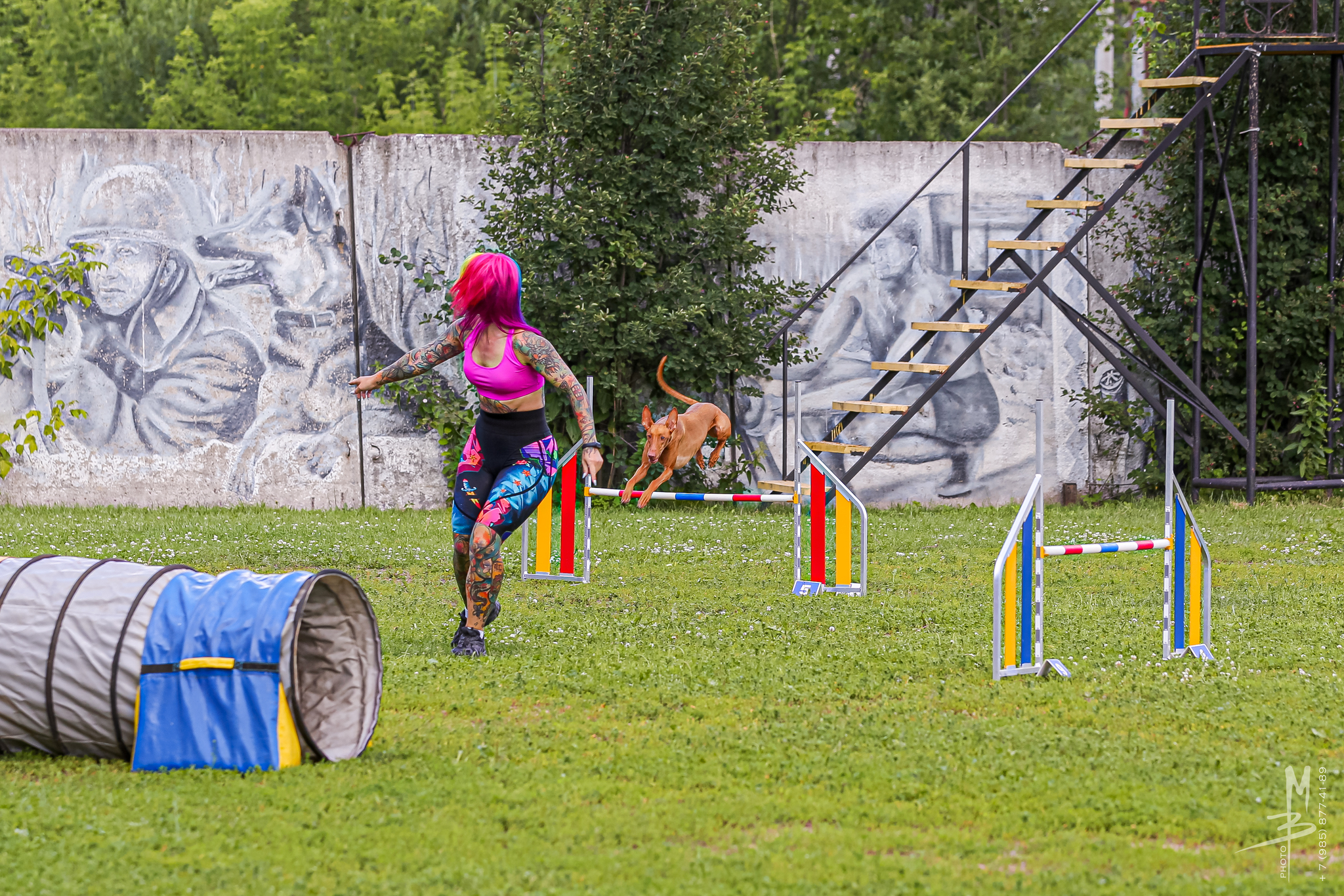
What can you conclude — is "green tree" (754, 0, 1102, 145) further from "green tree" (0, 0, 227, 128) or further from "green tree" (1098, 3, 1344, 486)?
"green tree" (0, 0, 227, 128)

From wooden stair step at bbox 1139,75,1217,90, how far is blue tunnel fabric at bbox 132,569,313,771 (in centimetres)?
974

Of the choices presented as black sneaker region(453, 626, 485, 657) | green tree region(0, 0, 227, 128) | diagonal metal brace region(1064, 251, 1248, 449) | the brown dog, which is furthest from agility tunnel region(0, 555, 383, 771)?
green tree region(0, 0, 227, 128)

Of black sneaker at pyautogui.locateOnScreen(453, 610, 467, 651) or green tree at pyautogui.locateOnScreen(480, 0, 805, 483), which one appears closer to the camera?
black sneaker at pyautogui.locateOnScreen(453, 610, 467, 651)

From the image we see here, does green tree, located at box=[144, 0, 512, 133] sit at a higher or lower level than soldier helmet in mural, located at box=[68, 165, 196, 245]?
higher

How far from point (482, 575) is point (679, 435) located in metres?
4.02

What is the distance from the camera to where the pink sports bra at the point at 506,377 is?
6.07 m

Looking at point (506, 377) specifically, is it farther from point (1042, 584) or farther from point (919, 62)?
point (919, 62)

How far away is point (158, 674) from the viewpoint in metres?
4.18

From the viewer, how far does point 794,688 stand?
5.36 metres

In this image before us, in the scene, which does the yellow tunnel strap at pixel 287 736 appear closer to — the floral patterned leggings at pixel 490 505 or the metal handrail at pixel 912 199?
the floral patterned leggings at pixel 490 505

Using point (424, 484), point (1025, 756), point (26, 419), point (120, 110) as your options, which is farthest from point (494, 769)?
point (120, 110)

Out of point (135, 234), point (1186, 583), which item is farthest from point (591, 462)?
point (135, 234)

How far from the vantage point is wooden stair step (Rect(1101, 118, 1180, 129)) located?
11367 mm

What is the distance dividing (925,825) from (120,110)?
25632 millimetres
